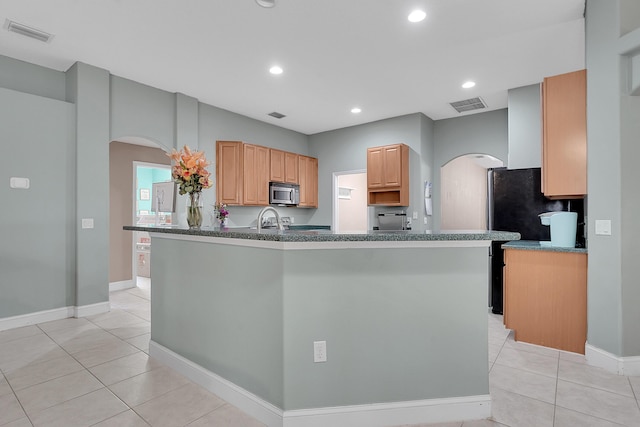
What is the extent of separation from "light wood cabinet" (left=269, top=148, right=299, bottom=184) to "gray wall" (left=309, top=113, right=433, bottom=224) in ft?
2.25

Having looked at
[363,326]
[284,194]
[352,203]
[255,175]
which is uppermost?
[255,175]

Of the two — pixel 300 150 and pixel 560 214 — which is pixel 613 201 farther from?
pixel 300 150

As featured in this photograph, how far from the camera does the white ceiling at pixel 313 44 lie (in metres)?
2.79

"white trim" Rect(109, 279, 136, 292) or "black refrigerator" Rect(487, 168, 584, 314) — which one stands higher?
"black refrigerator" Rect(487, 168, 584, 314)

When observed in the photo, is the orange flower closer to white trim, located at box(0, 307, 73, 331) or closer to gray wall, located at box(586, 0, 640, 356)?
white trim, located at box(0, 307, 73, 331)

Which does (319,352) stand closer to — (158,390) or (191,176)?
(158,390)

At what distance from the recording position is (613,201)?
237 cm

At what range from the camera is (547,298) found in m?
2.88

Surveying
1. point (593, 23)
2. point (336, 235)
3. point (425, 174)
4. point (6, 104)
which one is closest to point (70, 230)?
point (6, 104)

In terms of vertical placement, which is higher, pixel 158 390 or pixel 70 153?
pixel 70 153

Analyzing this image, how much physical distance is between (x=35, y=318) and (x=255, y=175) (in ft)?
11.1

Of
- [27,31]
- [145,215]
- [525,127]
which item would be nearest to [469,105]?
[525,127]

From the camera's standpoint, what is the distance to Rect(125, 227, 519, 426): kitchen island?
1717 millimetres

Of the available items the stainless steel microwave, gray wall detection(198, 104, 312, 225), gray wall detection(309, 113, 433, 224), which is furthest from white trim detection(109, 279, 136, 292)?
gray wall detection(309, 113, 433, 224)
